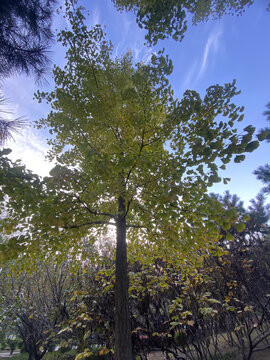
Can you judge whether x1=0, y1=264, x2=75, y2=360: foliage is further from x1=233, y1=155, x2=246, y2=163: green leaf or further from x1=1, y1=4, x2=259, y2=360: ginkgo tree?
x1=233, y1=155, x2=246, y2=163: green leaf

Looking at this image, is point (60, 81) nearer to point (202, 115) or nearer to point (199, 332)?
point (202, 115)

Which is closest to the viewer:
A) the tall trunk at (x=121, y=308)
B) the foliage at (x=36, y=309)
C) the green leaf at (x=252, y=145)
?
the green leaf at (x=252, y=145)

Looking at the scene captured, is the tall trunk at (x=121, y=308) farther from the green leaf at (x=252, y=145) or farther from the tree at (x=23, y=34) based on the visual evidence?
the tree at (x=23, y=34)

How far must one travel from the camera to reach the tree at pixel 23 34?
11.4 feet

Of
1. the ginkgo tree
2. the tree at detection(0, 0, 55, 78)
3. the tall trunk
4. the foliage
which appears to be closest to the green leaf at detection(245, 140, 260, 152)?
the ginkgo tree

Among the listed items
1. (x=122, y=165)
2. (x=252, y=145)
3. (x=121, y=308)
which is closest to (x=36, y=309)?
(x=121, y=308)

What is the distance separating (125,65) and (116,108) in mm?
1986

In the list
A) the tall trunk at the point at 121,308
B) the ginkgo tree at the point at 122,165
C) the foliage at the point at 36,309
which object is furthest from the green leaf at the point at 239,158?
the foliage at the point at 36,309

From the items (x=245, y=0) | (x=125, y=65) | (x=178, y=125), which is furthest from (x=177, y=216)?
(x=245, y=0)

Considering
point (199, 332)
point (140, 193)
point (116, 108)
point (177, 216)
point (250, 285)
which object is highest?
point (116, 108)

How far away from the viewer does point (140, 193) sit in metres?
2.95

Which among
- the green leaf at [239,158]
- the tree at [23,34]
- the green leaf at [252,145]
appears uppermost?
the tree at [23,34]

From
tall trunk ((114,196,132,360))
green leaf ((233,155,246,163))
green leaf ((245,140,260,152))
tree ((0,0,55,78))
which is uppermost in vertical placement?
tree ((0,0,55,78))

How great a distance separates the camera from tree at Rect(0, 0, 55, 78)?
3.48 m
